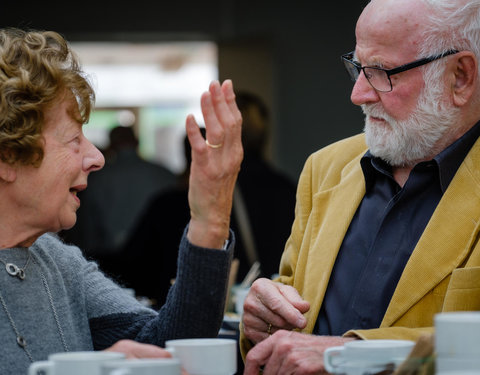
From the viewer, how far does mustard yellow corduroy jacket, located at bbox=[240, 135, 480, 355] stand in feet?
7.89

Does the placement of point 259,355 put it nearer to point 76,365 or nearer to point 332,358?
point 332,358

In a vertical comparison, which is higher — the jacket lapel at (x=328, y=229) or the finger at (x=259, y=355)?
the jacket lapel at (x=328, y=229)

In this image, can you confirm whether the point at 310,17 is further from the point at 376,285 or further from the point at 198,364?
the point at 198,364

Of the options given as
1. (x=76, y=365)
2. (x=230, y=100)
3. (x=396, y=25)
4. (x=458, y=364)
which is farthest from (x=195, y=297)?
(x=396, y=25)

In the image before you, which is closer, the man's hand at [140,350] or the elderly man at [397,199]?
the man's hand at [140,350]

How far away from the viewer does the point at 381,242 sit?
2.65 metres

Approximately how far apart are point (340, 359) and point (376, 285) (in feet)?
2.97

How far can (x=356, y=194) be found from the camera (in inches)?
112

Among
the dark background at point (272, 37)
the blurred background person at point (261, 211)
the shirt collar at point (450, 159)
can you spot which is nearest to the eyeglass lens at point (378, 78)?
the shirt collar at point (450, 159)

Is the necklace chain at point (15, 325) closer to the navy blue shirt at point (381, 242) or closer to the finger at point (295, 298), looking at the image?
the finger at point (295, 298)

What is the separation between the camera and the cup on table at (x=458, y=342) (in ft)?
4.65

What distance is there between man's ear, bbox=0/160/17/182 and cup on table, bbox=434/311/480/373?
4.25ft

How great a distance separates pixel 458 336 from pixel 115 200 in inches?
271

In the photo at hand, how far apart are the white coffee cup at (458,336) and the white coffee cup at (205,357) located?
1.63ft
